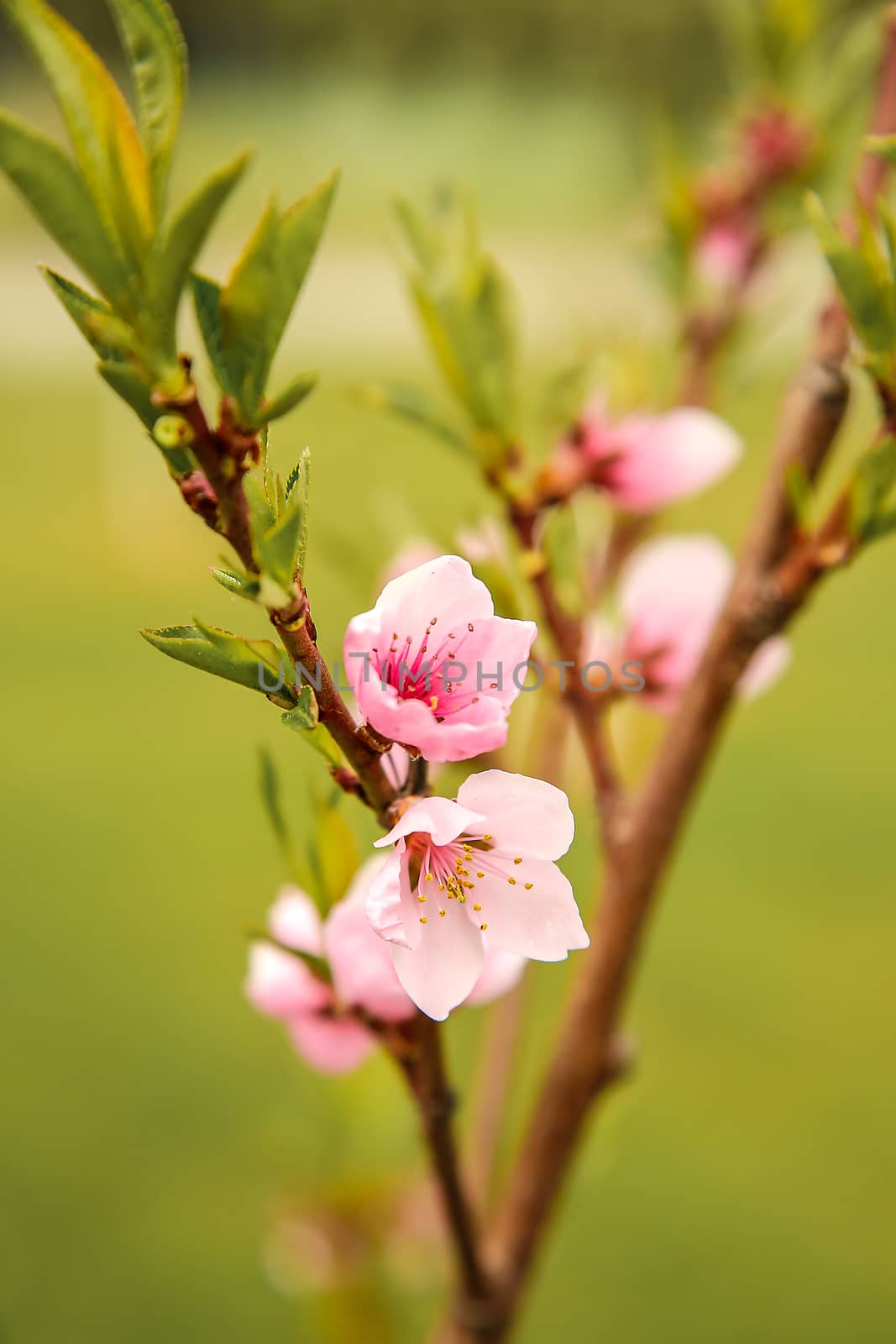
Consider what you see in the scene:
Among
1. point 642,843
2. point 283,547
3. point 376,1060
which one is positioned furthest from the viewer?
point 376,1060

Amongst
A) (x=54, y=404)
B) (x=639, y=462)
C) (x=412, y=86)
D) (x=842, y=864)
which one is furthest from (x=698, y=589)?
(x=54, y=404)

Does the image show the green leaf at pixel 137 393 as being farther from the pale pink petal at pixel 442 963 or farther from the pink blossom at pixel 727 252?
the pink blossom at pixel 727 252

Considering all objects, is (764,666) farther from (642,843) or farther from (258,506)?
(258,506)

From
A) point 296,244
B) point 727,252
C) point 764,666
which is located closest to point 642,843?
point 764,666

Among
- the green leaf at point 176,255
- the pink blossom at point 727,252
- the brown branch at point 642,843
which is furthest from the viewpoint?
the pink blossom at point 727,252

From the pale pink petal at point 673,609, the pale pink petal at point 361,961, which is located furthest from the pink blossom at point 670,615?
the pale pink petal at point 361,961

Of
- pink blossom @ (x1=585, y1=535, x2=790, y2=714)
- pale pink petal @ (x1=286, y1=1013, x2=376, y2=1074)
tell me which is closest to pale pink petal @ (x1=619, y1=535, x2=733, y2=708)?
pink blossom @ (x1=585, y1=535, x2=790, y2=714)

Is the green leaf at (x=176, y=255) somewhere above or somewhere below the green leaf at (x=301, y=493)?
above
